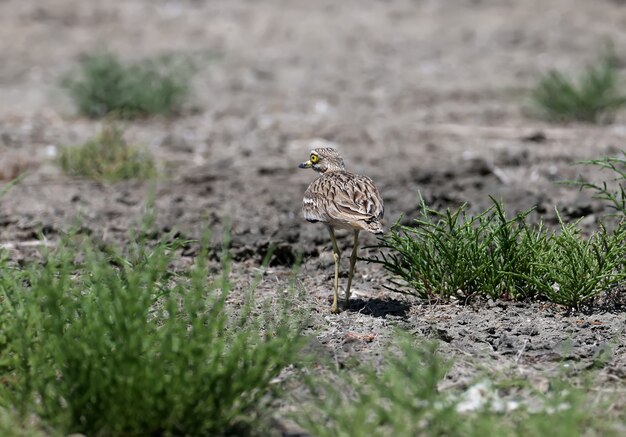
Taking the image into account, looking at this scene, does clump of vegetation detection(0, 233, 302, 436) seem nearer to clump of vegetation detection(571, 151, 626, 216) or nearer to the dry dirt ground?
the dry dirt ground

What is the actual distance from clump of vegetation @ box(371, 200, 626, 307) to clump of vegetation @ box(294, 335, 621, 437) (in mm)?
1102

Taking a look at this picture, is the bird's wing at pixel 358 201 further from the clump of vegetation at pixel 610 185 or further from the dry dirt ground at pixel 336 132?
the clump of vegetation at pixel 610 185

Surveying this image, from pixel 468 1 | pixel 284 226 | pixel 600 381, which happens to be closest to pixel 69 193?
pixel 284 226

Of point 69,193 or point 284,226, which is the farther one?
point 69,193

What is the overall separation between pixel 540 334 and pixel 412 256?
0.80 meters

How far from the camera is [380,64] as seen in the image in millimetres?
13516

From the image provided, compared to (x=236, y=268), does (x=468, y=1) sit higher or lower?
higher

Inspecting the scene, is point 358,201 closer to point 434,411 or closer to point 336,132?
point 434,411

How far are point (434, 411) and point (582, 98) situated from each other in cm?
759

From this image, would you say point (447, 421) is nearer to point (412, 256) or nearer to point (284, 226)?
point (412, 256)

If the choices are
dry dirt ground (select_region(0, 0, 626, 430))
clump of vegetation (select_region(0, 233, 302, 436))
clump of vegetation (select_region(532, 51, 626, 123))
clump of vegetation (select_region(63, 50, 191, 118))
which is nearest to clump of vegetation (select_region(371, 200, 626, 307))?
dry dirt ground (select_region(0, 0, 626, 430))

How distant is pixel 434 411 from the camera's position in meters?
3.36

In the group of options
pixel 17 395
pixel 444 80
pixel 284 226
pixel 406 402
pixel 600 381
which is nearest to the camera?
pixel 406 402

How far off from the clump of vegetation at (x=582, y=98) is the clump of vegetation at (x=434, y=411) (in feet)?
22.5
